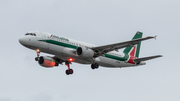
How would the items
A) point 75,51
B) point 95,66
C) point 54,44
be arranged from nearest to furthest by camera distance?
point 54,44 < point 75,51 < point 95,66

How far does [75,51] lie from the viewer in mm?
53875

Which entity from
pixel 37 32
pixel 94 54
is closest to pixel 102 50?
pixel 94 54

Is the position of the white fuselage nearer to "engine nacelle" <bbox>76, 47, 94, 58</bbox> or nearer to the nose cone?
the nose cone

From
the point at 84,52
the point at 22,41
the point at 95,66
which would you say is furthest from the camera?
the point at 95,66

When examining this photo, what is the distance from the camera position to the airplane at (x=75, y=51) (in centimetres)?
5202

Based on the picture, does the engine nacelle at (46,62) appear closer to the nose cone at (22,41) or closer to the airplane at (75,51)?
the airplane at (75,51)

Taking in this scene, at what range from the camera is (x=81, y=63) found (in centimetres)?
5747

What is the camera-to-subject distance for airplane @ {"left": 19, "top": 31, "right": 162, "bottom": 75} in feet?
171

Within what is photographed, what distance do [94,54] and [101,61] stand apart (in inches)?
110

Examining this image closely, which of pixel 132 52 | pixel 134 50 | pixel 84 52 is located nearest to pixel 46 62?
pixel 84 52

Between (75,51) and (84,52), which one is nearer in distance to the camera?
(84,52)

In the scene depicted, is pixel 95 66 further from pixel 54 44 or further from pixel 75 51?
pixel 54 44

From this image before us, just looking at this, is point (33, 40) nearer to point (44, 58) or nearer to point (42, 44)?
point (42, 44)

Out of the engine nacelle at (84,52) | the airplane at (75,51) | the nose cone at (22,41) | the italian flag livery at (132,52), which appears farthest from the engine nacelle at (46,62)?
the italian flag livery at (132,52)
